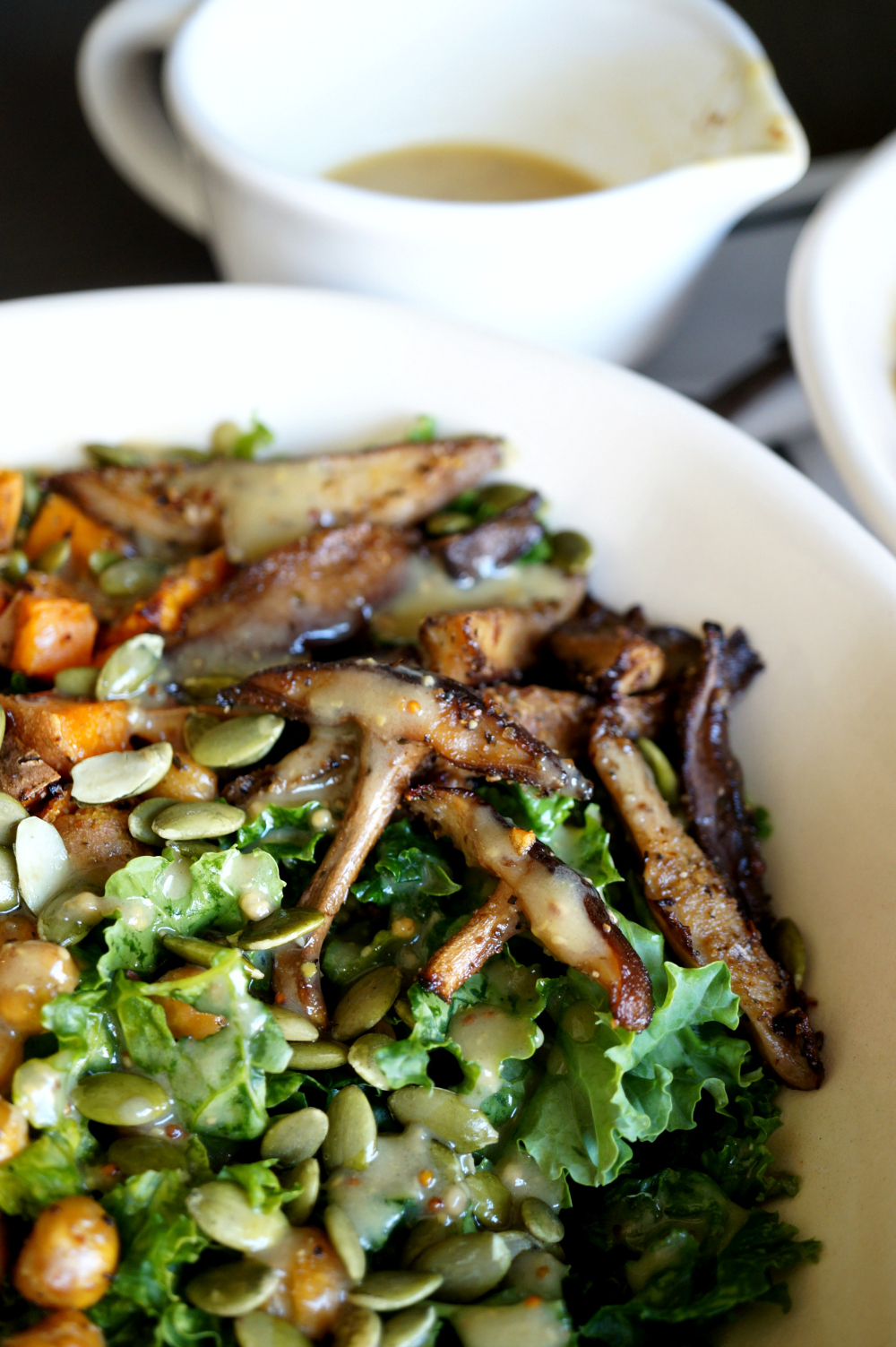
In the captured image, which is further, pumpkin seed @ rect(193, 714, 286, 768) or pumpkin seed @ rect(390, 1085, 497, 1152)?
pumpkin seed @ rect(193, 714, 286, 768)

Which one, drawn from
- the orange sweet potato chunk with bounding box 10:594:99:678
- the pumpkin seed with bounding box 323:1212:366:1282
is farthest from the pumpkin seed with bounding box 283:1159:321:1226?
the orange sweet potato chunk with bounding box 10:594:99:678

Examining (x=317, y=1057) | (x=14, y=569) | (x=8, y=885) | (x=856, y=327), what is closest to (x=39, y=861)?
(x=8, y=885)

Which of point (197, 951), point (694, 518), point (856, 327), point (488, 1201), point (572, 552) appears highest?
point (856, 327)

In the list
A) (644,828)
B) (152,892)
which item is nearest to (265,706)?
(152,892)

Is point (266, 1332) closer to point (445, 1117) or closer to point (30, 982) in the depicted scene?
point (445, 1117)

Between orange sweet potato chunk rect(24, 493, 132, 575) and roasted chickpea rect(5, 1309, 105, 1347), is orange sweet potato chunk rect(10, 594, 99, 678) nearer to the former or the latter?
orange sweet potato chunk rect(24, 493, 132, 575)

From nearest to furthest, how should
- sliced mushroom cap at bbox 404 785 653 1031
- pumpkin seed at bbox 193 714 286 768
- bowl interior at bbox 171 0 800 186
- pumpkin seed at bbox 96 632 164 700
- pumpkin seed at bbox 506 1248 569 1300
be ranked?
pumpkin seed at bbox 506 1248 569 1300 < sliced mushroom cap at bbox 404 785 653 1031 < pumpkin seed at bbox 193 714 286 768 < pumpkin seed at bbox 96 632 164 700 < bowl interior at bbox 171 0 800 186
